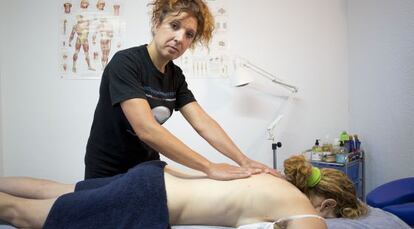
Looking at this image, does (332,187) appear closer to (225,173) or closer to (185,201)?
(225,173)

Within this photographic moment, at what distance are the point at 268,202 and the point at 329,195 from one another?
28 cm

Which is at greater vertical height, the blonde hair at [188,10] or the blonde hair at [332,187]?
the blonde hair at [188,10]

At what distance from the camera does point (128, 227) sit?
883 millimetres

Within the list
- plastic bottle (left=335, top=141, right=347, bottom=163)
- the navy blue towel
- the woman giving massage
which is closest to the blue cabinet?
plastic bottle (left=335, top=141, right=347, bottom=163)

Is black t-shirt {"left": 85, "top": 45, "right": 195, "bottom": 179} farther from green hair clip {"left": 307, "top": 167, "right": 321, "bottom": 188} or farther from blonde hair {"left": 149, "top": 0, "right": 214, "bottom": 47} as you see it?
green hair clip {"left": 307, "top": 167, "right": 321, "bottom": 188}

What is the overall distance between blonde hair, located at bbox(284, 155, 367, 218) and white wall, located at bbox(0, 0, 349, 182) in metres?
1.07

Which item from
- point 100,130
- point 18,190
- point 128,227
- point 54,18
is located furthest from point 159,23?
point 54,18

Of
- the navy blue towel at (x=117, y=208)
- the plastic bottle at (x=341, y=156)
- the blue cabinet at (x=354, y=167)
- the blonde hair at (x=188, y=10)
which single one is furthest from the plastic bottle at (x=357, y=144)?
the navy blue towel at (x=117, y=208)

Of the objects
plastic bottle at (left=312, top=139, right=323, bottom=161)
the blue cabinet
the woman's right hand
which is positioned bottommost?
the blue cabinet

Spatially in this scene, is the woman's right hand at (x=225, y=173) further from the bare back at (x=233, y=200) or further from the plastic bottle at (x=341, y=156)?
the plastic bottle at (x=341, y=156)

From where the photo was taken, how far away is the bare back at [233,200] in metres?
0.93

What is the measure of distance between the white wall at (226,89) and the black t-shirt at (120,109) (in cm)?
90

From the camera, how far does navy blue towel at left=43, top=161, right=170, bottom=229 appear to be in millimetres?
886

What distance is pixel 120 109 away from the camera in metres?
1.07
